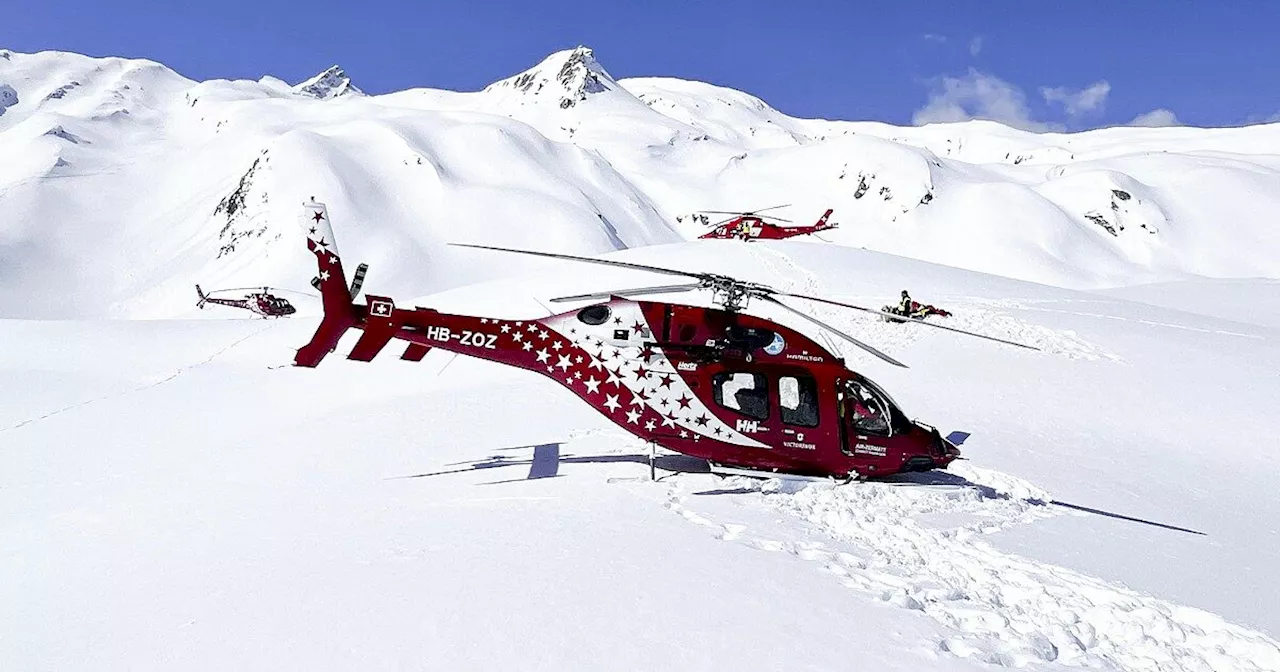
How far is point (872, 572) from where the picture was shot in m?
7.13

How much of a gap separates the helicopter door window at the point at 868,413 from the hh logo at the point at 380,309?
681 centimetres

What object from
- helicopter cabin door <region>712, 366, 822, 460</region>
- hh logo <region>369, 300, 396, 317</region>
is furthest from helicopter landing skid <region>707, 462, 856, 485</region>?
hh logo <region>369, 300, 396, 317</region>

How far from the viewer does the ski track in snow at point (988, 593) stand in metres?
5.97

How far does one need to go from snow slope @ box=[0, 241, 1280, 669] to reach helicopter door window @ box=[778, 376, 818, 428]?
3.26 feet

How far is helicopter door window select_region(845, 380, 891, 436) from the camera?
9836mm

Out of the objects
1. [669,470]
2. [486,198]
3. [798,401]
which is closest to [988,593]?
[798,401]

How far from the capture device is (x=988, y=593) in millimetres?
6930

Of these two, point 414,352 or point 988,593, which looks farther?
point 414,352

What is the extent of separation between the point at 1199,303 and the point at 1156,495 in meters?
30.4

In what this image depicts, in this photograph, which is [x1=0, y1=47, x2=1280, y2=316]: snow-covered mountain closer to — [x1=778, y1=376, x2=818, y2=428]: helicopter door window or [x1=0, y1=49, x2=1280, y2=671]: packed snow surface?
[x1=0, y1=49, x2=1280, y2=671]: packed snow surface

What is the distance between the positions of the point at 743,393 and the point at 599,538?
3.41 meters

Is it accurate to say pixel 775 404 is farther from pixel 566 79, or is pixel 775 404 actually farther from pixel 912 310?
pixel 566 79

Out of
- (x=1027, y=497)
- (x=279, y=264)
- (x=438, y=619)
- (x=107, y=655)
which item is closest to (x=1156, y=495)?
(x=1027, y=497)

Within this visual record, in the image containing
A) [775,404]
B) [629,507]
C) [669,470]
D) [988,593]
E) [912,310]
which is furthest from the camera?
[912,310]
